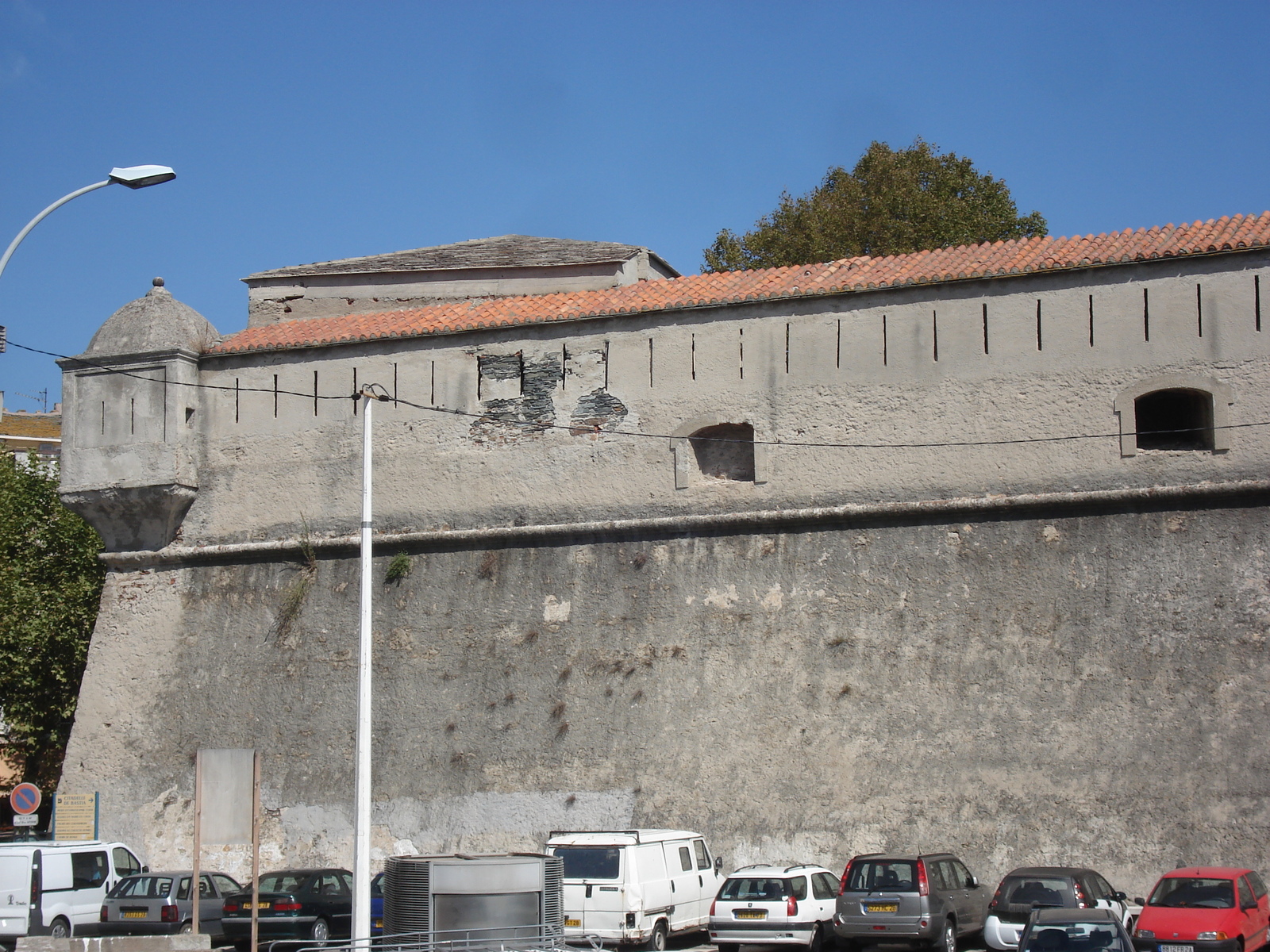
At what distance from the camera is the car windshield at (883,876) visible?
13.5m

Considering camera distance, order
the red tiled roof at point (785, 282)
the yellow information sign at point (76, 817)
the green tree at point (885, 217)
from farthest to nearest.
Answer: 1. the green tree at point (885, 217)
2. the yellow information sign at point (76, 817)
3. the red tiled roof at point (785, 282)

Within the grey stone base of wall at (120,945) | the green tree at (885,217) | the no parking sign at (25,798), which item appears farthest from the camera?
the green tree at (885,217)

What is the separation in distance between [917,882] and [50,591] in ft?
62.9

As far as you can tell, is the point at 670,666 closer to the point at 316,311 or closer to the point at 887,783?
the point at 887,783

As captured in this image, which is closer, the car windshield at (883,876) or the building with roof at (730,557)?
the car windshield at (883,876)

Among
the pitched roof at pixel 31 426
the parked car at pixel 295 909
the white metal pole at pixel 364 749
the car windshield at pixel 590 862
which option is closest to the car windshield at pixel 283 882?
the parked car at pixel 295 909

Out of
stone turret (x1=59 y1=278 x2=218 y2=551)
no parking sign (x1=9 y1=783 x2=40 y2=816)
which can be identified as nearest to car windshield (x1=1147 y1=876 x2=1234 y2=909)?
no parking sign (x1=9 y1=783 x2=40 y2=816)

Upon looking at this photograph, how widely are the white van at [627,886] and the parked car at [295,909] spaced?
2.47m

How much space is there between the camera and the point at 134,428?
799 inches

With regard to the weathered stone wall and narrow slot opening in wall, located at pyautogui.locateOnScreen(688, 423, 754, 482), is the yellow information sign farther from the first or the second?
narrow slot opening in wall, located at pyautogui.locateOnScreen(688, 423, 754, 482)

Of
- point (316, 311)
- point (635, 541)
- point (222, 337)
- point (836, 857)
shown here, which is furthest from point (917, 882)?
point (316, 311)

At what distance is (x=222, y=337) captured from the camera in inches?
834

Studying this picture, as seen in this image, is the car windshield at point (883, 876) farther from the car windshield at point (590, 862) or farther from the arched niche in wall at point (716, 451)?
the arched niche in wall at point (716, 451)

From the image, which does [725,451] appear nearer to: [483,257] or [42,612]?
[483,257]
